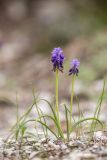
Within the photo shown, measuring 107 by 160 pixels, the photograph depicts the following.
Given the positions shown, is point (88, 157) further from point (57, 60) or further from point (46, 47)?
point (46, 47)

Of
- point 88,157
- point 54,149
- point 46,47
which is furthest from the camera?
point 46,47

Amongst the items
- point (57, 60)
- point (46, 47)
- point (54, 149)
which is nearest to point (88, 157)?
point (54, 149)

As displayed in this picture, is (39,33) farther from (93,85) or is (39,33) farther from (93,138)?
(93,138)

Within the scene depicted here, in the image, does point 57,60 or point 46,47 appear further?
point 46,47

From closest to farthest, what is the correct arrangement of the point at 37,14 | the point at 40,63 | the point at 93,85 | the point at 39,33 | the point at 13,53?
the point at 93,85, the point at 40,63, the point at 13,53, the point at 39,33, the point at 37,14

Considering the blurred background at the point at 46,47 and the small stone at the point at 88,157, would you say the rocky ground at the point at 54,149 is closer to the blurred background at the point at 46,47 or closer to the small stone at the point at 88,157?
the small stone at the point at 88,157

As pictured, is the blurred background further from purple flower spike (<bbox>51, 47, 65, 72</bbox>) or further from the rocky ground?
purple flower spike (<bbox>51, 47, 65, 72</bbox>)

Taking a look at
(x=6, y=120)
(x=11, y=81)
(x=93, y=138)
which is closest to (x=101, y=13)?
(x=11, y=81)

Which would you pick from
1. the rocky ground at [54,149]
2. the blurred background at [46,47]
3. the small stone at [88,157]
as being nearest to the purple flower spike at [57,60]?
the rocky ground at [54,149]
